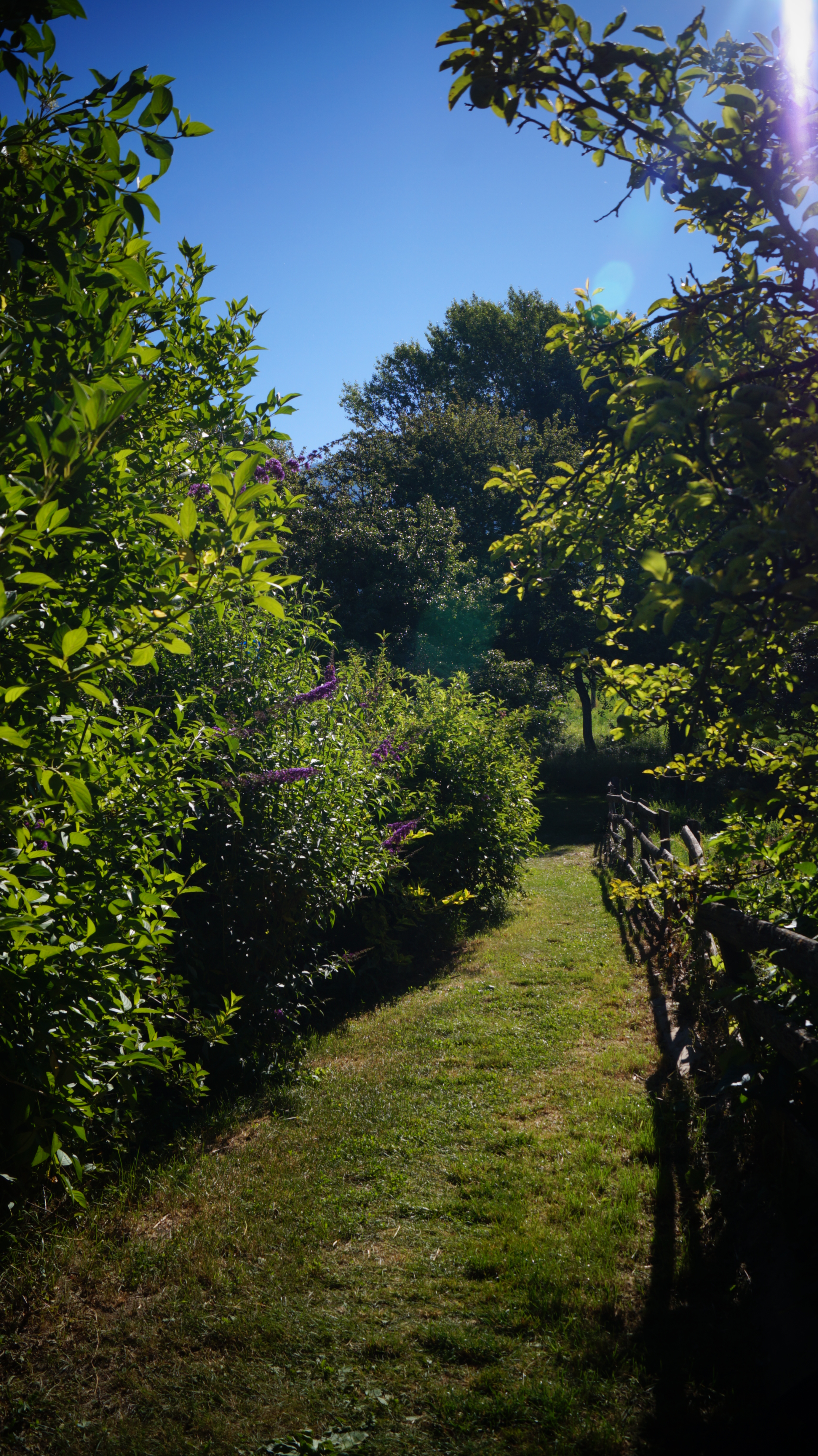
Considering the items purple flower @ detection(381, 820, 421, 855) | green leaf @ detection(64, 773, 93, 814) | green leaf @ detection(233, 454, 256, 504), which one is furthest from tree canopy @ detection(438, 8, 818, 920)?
purple flower @ detection(381, 820, 421, 855)

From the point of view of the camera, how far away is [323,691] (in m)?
7.07

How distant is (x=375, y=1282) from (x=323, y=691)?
180 inches

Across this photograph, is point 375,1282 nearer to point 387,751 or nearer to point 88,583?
point 88,583

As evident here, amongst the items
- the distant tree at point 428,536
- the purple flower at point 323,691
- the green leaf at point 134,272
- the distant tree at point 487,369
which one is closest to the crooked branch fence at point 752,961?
the purple flower at point 323,691

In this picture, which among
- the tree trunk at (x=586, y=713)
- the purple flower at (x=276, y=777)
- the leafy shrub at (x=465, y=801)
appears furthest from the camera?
the tree trunk at (x=586, y=713)

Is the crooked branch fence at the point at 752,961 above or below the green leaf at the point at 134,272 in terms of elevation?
below

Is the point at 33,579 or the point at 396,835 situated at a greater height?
the point at 33,579

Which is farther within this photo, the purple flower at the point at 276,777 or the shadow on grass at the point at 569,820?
the shadow on grass at the point at 569,820

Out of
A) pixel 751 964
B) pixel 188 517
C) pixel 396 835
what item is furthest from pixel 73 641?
pixel 396 835

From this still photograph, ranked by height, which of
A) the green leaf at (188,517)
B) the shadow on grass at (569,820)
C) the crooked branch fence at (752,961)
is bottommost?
A: the shadow on grass at (569,820)

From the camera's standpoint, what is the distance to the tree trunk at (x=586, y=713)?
2714 centimetres

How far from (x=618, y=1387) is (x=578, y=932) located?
745 centimetres

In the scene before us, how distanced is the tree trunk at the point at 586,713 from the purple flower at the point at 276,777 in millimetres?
21987

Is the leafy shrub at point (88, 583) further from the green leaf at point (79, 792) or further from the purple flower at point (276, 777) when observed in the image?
the purple flower at point (276, 777)
